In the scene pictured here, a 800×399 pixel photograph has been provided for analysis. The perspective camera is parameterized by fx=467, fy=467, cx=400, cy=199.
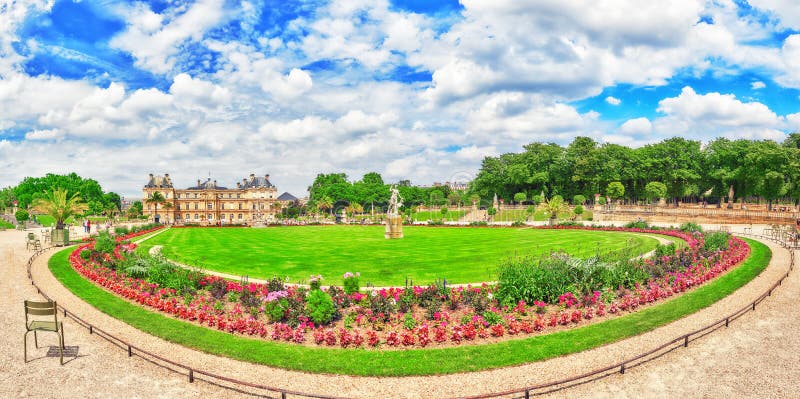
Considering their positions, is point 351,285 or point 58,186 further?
point 58,186

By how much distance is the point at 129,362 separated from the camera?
11.6 metres

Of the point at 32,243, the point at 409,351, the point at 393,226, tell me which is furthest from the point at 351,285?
the point at 32,243

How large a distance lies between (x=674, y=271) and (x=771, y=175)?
216ft

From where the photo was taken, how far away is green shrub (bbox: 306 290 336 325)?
1409cm

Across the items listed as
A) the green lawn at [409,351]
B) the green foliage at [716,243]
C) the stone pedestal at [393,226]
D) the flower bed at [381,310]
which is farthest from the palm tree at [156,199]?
the green foliage at [716,243]

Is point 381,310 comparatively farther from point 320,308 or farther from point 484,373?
point 484,373

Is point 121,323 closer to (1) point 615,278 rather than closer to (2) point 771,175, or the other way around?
(1) point 615,278

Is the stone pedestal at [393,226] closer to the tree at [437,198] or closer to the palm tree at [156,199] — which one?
the tree at [437,198]

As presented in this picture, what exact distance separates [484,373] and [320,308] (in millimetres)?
5604

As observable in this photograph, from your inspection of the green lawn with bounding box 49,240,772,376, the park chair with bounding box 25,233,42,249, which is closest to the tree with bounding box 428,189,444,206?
the park chair with bounding box 25,233,42,249

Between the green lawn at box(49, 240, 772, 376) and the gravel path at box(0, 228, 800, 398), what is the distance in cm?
31

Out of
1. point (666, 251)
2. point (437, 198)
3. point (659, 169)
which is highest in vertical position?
point (659, 169)

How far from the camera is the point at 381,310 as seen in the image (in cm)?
1494

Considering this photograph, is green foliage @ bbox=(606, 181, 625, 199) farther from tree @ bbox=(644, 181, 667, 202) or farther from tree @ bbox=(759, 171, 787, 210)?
tree @ bbox=(759, 171, 787, 210)
